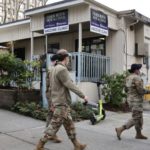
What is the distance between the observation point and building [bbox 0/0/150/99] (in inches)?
478

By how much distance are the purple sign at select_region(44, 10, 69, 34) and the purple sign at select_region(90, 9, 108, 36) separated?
3.84 ft

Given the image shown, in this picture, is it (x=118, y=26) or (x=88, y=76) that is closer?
(x=88, y=76)

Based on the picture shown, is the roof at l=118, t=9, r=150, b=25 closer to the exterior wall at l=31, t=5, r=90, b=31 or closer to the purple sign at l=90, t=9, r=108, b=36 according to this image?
the purple sign at l=90, t=9, r=108, b=36

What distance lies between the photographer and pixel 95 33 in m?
13.9

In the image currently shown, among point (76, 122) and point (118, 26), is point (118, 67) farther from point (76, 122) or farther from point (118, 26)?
point (76, 122)

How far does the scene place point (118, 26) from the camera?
13.4 metres

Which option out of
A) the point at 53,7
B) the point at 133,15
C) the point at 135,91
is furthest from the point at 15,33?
the point at 135,91

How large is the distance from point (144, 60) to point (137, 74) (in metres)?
7.84

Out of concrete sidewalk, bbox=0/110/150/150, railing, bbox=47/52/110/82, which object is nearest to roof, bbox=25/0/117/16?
railing, bbox=47/52/110/82

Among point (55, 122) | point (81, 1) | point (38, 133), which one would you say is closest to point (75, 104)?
point (38, 133)

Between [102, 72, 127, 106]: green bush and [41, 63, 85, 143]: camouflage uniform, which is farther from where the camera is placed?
[102, 72, 127, 106]: green bush

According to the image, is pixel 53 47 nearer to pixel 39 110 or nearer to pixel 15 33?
pixel 15 33

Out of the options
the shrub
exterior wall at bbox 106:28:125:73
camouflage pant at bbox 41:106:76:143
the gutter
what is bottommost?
the shrub

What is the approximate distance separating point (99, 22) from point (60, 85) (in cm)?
692
